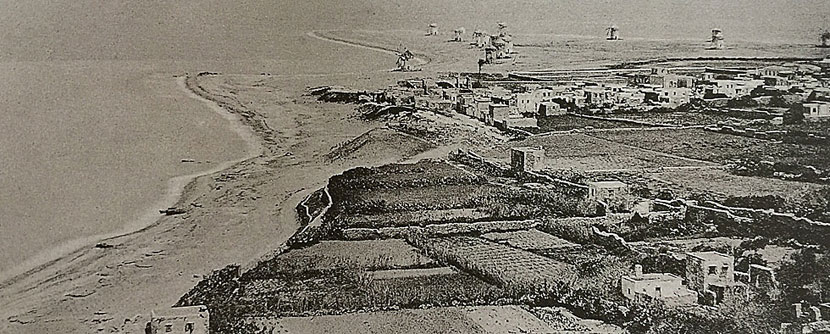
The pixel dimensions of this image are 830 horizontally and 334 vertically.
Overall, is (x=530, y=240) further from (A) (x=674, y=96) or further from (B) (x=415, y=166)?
(A) (x=674, y=96)

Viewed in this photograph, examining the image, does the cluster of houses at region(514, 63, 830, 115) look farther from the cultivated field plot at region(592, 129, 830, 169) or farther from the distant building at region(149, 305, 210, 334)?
the distant building at region(149, 305, 210, 334)

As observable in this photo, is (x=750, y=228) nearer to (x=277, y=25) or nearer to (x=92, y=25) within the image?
(x=277, y=25)

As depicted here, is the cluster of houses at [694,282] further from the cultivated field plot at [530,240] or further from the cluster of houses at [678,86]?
the cluster of houses at [678,86]

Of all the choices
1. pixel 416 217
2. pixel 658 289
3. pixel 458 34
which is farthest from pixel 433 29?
pixel 658 289

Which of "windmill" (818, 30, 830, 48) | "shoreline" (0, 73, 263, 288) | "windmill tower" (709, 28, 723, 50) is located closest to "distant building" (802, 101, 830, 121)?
"windmill" (818, 30, 830, 48)

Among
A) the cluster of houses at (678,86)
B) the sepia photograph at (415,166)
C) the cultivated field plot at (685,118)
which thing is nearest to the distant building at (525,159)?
the sepia photograph at (415,166)

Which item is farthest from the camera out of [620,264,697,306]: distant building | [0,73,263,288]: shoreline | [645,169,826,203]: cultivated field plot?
[645,169,826,203]: cultivated field plot

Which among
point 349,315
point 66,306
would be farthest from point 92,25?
point 349,315
